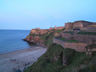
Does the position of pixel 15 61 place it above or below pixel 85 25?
below

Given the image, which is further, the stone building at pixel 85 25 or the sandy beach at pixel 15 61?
the stone building at pixel 85 25

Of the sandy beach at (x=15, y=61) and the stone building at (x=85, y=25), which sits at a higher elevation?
the stone building at (x=85, y=25)

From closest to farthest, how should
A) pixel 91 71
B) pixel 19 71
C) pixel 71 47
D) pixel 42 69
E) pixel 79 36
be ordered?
pixel 91 71 → pixel 42 69 → pixel 71 47 → pixel 79 36 → pixel 19 71

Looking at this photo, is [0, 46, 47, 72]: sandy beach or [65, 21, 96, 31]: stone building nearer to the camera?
[0, 46, 47, 72]: sandy beach

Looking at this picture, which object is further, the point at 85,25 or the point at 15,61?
the point at 85,25

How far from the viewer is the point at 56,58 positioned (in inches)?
452

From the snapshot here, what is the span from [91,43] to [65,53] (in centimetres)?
374

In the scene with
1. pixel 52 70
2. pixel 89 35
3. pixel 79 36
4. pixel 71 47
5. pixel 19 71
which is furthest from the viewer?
pixel 19 71

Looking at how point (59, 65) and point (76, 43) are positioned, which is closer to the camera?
point (59, 65)

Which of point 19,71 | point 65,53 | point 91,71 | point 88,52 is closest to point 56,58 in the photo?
point 65,53

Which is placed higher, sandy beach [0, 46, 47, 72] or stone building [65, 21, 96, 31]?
stone building [65, 21, 96, 31]

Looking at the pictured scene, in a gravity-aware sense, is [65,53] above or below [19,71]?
above

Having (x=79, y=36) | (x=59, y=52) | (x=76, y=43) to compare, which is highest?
(x=79, y=36)

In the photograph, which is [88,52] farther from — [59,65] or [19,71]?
[19,71]
